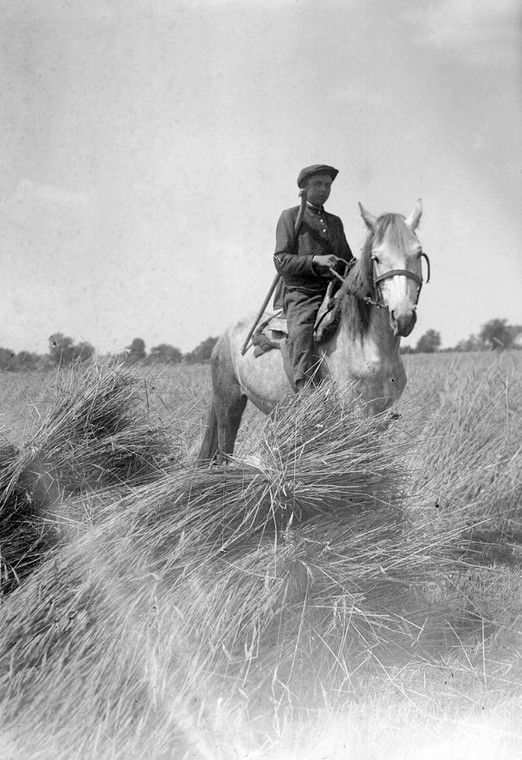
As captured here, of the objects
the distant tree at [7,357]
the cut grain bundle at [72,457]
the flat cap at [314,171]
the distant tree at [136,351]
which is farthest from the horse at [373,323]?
the distant tree at [7,357]

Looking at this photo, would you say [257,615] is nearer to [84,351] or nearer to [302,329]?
[302,329]

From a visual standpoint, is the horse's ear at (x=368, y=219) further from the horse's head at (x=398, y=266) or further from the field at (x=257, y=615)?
the field at (x=257, y=615)

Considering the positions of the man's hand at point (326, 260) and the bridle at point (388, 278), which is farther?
the man's hand at point (326, 260)

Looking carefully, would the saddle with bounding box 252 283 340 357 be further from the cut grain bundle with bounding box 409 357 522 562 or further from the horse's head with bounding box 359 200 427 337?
the cut grain bundle with bounding box 409 357 522 562

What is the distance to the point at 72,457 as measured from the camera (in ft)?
12.0

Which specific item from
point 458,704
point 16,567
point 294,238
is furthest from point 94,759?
point 294,238

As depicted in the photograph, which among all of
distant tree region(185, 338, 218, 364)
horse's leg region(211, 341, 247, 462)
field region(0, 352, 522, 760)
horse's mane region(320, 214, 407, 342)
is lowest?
field region(0, 352, 522, 760)

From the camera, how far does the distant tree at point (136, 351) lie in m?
4.62

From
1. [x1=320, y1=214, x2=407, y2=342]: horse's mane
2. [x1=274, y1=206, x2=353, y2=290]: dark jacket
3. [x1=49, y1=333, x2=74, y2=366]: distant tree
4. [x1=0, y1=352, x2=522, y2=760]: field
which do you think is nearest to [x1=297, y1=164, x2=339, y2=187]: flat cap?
[x1=274, y1=206, x2=353, y2=290]: dark jacket

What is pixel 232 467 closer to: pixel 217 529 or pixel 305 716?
pixel 217 529

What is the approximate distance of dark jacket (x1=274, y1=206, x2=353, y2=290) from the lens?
15.6ft

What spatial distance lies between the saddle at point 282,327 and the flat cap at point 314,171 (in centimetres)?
68

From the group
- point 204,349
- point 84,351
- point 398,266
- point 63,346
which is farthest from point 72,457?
point 204,349

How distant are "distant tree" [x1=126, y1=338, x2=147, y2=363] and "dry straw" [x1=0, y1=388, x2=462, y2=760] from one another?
1.50m
